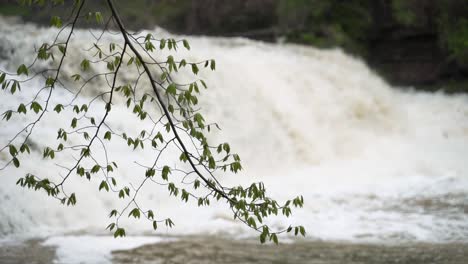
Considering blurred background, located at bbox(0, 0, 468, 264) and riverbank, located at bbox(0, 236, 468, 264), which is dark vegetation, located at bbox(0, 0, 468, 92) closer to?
blurred background, located at bbox(0, 0, 468, 264)

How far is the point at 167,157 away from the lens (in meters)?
7.48

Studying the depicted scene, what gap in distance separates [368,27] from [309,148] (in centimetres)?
511

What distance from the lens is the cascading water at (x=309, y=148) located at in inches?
225

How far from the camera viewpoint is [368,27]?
13656mm

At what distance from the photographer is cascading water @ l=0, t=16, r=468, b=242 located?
5707 millimetres

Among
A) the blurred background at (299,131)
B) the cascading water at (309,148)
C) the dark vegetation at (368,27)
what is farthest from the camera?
the dark vegetation at (368,27)

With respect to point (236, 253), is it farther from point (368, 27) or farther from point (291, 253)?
point (368, 27)

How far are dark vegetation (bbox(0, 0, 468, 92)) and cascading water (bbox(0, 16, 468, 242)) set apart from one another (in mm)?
473

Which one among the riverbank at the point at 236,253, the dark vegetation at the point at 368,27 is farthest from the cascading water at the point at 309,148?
the dark vegetation at the point at 368,27

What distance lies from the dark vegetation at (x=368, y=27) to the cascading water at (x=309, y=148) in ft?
1.55

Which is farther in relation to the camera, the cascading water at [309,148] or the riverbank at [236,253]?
the cascading water at [309,148]

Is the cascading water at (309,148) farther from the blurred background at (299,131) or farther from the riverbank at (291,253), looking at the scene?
the riverbank at (291,253)

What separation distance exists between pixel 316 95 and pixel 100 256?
21.7ft

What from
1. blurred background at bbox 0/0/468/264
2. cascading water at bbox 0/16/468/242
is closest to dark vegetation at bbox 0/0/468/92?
blurred background at bbox 0/0/468/264
